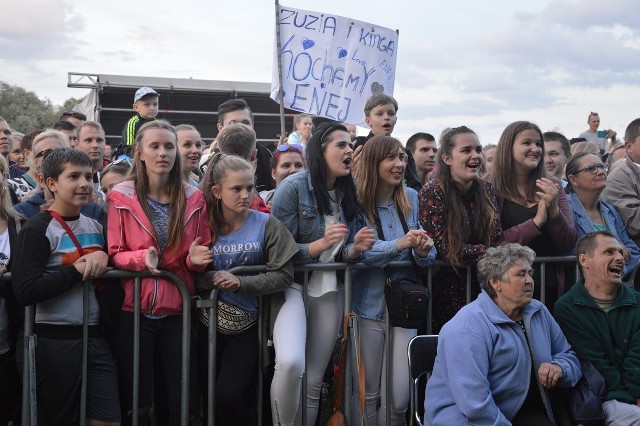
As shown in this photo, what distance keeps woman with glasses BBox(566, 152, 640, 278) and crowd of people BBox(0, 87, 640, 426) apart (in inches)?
11.2

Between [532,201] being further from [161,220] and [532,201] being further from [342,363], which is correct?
[161,220]

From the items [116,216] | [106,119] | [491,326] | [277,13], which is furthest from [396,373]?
[106,119]

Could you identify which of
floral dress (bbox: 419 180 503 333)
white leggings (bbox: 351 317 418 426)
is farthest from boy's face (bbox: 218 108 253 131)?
white leggings (bbox: 351 317 418 426)

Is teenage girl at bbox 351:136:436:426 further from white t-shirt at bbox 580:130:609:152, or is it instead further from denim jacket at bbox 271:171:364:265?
white t-shirt at bbox 580:130:609:152

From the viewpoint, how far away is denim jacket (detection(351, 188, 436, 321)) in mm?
5219

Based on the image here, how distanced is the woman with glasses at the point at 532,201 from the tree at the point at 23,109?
2520 centimetres

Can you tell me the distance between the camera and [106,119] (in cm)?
1423

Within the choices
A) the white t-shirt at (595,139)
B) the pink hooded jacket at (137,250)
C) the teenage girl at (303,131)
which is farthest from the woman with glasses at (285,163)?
the white t-shirt at (595,139)

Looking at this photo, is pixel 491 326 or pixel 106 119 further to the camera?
pixel 106 119

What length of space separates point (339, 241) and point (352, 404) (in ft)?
4.01

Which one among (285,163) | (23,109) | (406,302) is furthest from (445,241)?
(23,109)

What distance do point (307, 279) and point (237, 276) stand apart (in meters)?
0.54

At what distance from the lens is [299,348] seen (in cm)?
479

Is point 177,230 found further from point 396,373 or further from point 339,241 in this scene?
point 396,373
